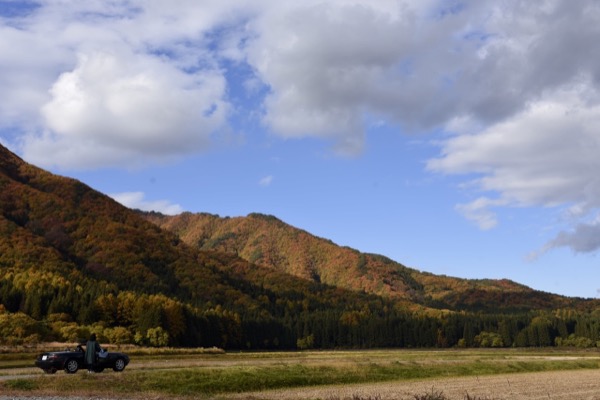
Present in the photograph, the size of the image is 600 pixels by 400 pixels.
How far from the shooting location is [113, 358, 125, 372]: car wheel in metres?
42.3

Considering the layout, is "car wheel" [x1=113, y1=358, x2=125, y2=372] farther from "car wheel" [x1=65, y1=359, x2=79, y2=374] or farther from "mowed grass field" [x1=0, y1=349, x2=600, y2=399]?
"car wheel" [x1=65, y1=359, x2=79, y2=374]

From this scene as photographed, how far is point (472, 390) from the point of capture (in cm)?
4003

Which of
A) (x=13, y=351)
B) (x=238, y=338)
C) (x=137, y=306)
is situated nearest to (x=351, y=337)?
(x=238, y=338)

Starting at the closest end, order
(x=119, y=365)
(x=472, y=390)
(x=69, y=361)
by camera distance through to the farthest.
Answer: (x=472, y=390) → (x=69, y=361) → (x=119, y=365)

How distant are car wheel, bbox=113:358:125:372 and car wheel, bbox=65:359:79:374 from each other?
265 centimetres

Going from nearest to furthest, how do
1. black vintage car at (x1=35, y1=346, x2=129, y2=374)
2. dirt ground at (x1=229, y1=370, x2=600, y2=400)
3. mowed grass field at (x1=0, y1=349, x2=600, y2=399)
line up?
mowed grass field at (x1=0, y1=349, x2=600, y2=399), dirt ground at (x1=229, y1=370, x2=600, y2=400), black vintage car at (x1=35, y1=346, x2=129, y2=374)

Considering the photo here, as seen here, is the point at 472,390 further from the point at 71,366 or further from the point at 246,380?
the point at 71,366

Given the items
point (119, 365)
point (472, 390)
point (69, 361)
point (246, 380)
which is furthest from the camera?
point (119, 365)

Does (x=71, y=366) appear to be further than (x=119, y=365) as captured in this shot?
No

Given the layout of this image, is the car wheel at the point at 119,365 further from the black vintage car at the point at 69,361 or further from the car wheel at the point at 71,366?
the car wheel at the point at 71,366

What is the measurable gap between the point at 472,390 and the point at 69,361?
1107 inches

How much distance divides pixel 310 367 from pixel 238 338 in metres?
115

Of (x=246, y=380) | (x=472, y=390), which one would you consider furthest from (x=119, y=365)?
(x=472, y=390)

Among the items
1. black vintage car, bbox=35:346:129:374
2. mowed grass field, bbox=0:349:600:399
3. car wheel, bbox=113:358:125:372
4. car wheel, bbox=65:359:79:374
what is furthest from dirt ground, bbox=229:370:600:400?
car wheel, bbox=65:359:79:374
